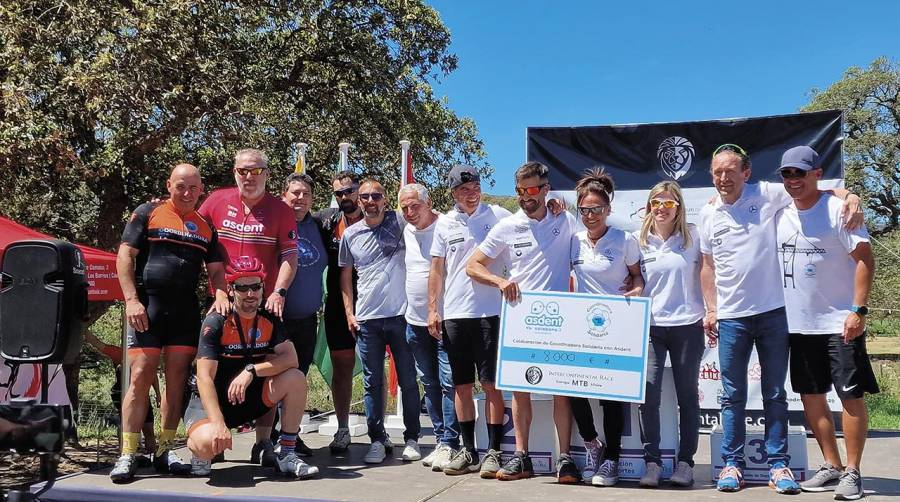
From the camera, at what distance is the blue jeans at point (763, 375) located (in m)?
4.73

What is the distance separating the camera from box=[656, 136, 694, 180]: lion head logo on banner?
731 centimetres

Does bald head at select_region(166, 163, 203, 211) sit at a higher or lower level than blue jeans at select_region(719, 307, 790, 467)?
higher

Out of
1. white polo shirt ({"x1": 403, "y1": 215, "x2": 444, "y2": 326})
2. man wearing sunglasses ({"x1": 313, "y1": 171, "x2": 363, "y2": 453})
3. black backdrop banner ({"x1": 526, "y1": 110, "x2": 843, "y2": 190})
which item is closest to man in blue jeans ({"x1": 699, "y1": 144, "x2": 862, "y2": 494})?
white polo shirt ({"x1": 403, "y1": 215, "x2": 444, "y2": 326})

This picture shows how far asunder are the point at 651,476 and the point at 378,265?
2270 millimetres

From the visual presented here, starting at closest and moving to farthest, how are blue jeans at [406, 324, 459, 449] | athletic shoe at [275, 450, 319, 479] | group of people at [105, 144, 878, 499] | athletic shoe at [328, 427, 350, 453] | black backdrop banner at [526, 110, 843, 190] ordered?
group of people at [105, 144, 878, 499], athletic shoe at [275, 450, 319, 479], blue jeans at [406, 324, 459, 449], athletic shoe at [328, 427, 350, 453], black backdrop banner at [526, 110, 843, 190]

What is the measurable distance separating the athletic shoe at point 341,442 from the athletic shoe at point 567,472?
191 centimetres

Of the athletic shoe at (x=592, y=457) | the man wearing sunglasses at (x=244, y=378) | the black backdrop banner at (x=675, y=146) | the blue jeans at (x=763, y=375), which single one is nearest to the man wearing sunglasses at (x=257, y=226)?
the man wearing sunglasses at (x=244, y=378)

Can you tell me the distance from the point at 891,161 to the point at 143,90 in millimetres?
23751

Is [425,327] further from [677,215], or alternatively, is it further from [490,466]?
[677,215]

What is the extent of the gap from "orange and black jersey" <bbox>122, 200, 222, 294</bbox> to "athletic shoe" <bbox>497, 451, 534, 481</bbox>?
89.8 inches

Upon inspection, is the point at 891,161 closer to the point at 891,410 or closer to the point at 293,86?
the point at 891,410

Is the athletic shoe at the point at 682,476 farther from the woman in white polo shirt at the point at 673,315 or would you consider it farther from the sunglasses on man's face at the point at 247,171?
the sunglasses on man's face at the point at 247,171

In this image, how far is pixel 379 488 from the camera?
4.97 m

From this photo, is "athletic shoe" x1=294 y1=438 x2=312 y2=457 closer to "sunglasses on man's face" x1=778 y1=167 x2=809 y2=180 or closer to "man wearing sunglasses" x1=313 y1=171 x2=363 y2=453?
"man wearing sunglasses" x1=313 y1=171 x2=363 y2=453
